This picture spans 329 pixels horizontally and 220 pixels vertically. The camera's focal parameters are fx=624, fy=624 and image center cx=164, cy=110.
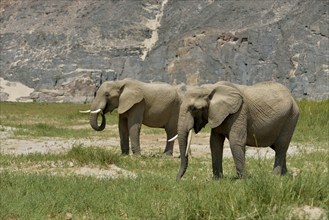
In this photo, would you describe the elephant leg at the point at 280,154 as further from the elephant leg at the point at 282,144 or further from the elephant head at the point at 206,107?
the elephant head at the point at 206,107

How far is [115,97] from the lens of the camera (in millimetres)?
15727

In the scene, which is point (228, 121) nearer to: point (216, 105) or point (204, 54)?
point (216, 105)

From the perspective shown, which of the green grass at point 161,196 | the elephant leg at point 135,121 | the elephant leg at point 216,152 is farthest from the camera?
the elephant leg at point 135,121

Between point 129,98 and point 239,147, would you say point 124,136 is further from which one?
point 239,147

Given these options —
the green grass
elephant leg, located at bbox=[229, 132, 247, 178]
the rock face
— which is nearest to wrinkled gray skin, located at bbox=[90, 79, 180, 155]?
the green grass

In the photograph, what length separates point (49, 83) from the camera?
75688 mm

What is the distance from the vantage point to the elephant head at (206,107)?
908 centimetres

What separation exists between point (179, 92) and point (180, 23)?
61.6m

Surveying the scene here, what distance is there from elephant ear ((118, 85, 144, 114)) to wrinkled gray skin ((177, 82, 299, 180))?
595 centimetres

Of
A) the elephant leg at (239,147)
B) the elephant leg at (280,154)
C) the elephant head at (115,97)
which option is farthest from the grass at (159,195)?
the elephant head at (115,97)

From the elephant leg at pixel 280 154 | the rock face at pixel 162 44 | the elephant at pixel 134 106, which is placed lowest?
the rock face at pixel 162 44

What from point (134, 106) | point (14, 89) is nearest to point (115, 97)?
point (134, 106)

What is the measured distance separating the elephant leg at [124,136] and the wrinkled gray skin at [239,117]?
19.8 ft

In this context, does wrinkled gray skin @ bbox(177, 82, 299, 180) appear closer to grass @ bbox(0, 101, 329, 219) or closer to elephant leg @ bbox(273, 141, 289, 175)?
elephant leg @ bbox(273, 141, 289, 175)
